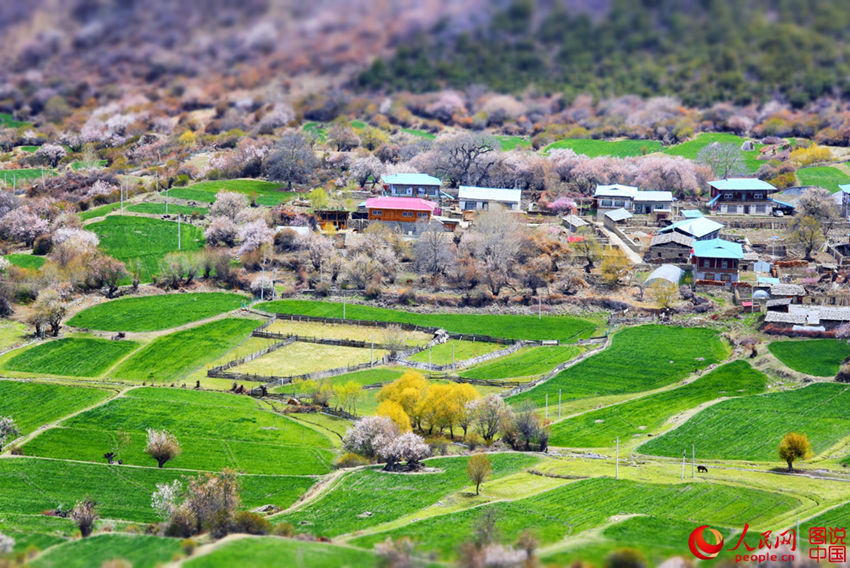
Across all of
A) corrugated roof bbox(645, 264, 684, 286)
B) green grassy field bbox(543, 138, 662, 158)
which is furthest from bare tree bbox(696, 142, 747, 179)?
corrugated roof bbox(645, 264, 684, 286)

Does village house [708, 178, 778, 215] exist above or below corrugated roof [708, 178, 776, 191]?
below

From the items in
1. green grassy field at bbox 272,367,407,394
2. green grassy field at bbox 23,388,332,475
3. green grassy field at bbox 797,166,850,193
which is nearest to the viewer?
green grassy field at bbox 23,388,332,475

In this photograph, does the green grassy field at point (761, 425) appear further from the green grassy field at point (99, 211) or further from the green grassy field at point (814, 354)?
the green grassy field at point (99, 211)

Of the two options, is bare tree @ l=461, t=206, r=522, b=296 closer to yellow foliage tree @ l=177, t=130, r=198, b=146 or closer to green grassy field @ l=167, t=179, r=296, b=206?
green grassy field @ l=167, t=179, r=296, b=206

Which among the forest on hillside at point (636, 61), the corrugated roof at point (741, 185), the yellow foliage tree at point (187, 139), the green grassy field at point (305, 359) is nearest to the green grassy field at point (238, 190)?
the yellow foliage tree at point (187, 139)

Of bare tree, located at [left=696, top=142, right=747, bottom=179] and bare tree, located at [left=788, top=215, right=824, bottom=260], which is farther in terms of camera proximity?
bare tree, located at [left=696, top=142, right=747, bottom=179]

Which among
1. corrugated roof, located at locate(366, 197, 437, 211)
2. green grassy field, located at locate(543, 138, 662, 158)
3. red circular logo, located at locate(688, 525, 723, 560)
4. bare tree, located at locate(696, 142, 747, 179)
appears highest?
green grassy field, located at locate(543, 138, 662, 158)
